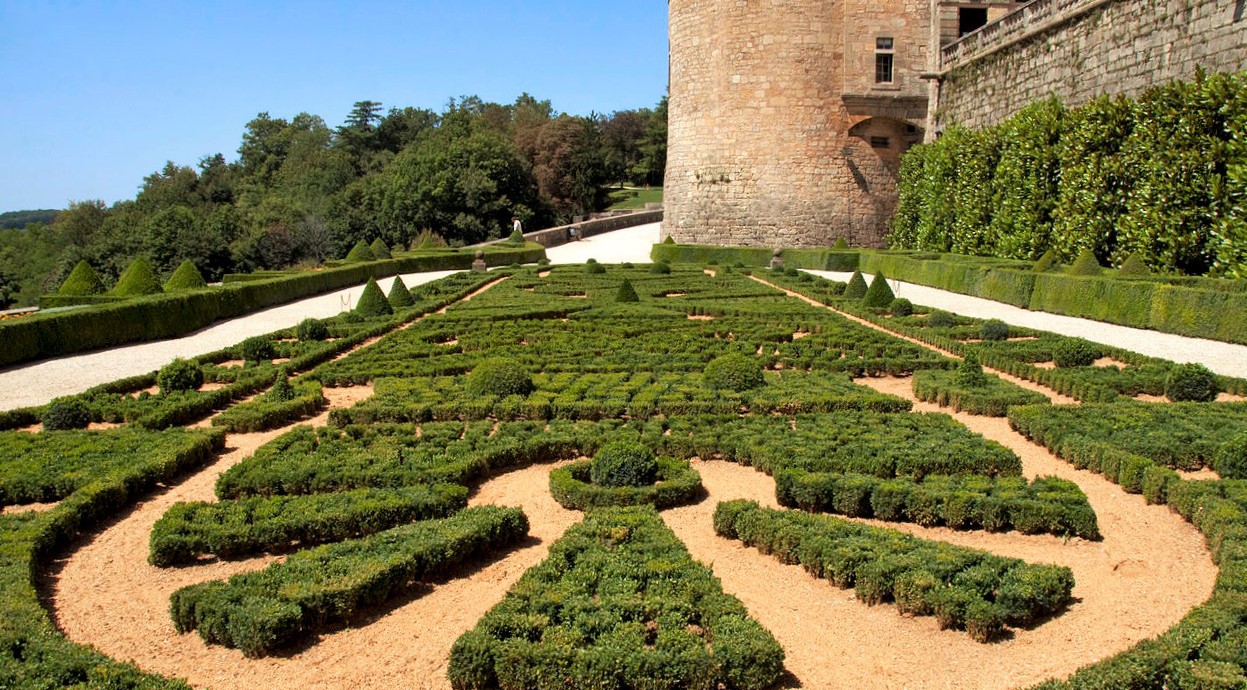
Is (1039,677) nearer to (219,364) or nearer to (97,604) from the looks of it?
(97,604)

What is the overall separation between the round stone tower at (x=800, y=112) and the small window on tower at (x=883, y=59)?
1.5 inches

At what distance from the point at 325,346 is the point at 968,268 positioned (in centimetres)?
1282

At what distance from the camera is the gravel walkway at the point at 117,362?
11.3 metres

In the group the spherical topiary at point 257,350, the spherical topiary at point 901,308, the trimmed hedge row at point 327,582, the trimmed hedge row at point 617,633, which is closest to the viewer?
the trimmed hedge row at point 617,633

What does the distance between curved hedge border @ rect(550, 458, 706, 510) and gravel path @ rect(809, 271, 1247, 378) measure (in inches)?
270

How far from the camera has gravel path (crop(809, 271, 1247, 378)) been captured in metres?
11.3

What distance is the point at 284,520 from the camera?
6.22 m

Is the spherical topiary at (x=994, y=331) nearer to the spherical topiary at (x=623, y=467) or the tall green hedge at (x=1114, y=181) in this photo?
the tall green hedge at (x=1114, y=181)

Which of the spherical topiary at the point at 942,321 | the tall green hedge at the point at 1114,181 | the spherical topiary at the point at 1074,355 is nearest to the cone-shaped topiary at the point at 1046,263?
the tall green hedge at the point at 1114,181

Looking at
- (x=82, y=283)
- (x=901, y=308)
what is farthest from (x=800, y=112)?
(x=82, y=283)

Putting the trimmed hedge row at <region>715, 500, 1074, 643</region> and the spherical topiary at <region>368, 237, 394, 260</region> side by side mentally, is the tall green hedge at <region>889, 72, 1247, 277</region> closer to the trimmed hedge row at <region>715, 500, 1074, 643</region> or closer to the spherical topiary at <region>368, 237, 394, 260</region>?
the trimmed hedge row at <region>715, 500, 1074, 643</region>

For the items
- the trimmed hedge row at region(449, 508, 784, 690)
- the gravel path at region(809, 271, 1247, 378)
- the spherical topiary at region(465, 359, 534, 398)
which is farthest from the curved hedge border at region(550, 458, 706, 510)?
the gravel path at region(809, 271, 1247, 378)

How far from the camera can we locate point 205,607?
4.99 m

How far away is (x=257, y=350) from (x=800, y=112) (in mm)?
21187
